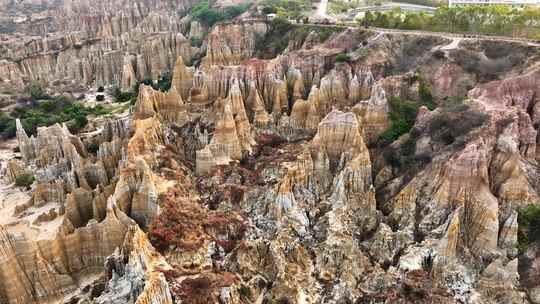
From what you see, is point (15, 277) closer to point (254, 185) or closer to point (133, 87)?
point (254, 185)

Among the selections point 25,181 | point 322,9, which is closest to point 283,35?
point 322,9

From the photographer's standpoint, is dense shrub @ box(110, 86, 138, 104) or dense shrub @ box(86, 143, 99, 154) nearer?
dense shrub @ box(86, 143, 99, 154)

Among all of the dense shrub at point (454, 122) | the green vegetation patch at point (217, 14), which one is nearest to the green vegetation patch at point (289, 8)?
the green vegetation patch at point (217, 14)

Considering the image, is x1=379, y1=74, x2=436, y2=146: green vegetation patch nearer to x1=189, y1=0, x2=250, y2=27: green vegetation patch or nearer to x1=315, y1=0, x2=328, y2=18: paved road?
x1=315, y1=0, x2=328, y2=18: paved road

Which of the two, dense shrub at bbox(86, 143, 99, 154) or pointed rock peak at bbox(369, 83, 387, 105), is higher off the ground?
pointed rock peak at bbox(369, 83, 387, 105)

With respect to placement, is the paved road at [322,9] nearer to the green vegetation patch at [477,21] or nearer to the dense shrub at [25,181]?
the green vegetation patch at [477,21]

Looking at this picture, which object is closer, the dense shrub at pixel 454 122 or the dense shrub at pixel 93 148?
the dense shrub at pixel 454 122

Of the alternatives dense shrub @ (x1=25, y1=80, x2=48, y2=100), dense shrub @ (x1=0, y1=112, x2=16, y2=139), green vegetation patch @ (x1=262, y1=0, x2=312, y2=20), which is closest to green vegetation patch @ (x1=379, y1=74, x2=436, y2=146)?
green vegetation patch @ (x1=262, y1=0, x2=312, y2=20)

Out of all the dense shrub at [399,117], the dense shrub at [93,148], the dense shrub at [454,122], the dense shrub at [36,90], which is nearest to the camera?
the dense shrub at [454,122]

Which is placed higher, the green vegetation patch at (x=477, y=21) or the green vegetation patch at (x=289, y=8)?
the green vegetation patch at (x=289, y=8)

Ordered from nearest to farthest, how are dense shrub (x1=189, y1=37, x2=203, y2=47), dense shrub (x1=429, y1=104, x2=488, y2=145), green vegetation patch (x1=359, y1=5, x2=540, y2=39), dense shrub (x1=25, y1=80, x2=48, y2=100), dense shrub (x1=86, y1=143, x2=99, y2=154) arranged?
dense shrub (x1=429, y1=104, x2=488, y2=145), dense shrub (x1=86, y1=143, x2=99, y2=154), green vegetation patch (x1=359, y1=5, x2=540, y2=39), dense shrub (x1=25, y1=80, x2=48, y2=100), dense shrub (x1=189, y1=37, x2=203, y2=47)
